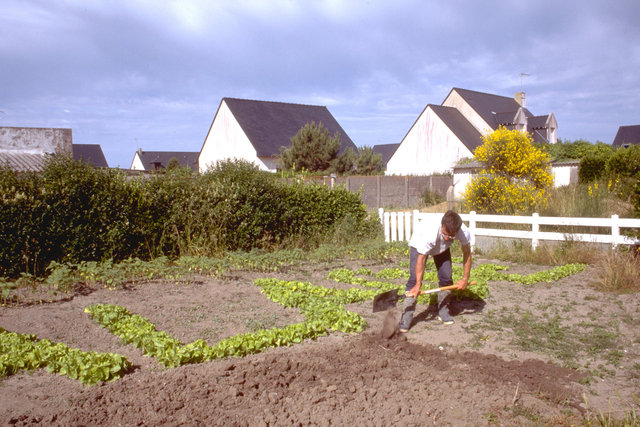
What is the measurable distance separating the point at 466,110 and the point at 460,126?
11.8ft

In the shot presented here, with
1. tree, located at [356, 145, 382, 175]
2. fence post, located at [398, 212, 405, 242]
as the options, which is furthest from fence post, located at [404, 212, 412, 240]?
tree, located at [356, 145, 382, 175]

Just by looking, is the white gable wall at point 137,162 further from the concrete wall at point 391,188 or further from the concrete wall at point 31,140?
the concrete wall at point 391,188

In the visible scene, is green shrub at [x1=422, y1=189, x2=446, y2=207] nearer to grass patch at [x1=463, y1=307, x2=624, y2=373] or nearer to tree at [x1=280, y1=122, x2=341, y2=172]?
tree at [x1=280, y1=122, x2=341, y2=172]

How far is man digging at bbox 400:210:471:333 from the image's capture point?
6.12m

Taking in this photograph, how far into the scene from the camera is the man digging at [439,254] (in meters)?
6.12

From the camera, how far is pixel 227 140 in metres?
38.7

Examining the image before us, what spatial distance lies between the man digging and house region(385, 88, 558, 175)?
29.5m

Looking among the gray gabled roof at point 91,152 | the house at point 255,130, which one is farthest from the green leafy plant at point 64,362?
the gray gabled roof at point 91,152

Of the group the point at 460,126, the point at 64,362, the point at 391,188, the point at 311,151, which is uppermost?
the point at 460,126

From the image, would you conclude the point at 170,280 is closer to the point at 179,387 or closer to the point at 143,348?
the point at 143,348

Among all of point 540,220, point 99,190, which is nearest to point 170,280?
point 99,190

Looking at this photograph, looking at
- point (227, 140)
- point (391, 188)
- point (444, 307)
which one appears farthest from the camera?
point (227, 140)

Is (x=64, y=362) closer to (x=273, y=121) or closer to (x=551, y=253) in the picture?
(x=551, y=253)

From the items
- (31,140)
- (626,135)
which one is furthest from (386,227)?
(626,135)
